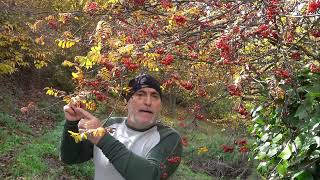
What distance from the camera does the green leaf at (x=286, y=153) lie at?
3.02m

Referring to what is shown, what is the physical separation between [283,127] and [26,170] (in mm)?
5229

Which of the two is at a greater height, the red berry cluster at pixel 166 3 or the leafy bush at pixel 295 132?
the red berry cluster at pixel 166 3

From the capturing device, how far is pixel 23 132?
1029 cm

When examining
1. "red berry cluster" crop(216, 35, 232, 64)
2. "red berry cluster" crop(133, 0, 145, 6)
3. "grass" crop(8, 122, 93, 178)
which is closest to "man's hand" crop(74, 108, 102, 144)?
"red berry cluster" crop(216, 35, 232, 64)

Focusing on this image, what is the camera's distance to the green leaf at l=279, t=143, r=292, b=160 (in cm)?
302

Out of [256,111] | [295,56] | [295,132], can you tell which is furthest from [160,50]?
[256,111]

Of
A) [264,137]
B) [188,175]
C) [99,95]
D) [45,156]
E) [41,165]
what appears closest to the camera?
[99,95]

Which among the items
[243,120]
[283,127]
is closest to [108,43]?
[283,127]

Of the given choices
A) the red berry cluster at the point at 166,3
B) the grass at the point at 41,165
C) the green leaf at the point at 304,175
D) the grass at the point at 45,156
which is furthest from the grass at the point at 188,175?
the red berry cluster at the point at 166,3

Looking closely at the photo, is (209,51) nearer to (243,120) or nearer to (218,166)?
(243,120)

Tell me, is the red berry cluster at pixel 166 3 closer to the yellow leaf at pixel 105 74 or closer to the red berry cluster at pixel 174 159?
the yellow leaf at pixel 105 74

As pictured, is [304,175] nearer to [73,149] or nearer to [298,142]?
[298,142]

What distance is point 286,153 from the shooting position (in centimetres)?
305

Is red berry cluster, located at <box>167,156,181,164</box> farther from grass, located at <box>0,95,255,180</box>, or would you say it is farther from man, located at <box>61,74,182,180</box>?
grass, located at <box>0,95,255,180</box>
